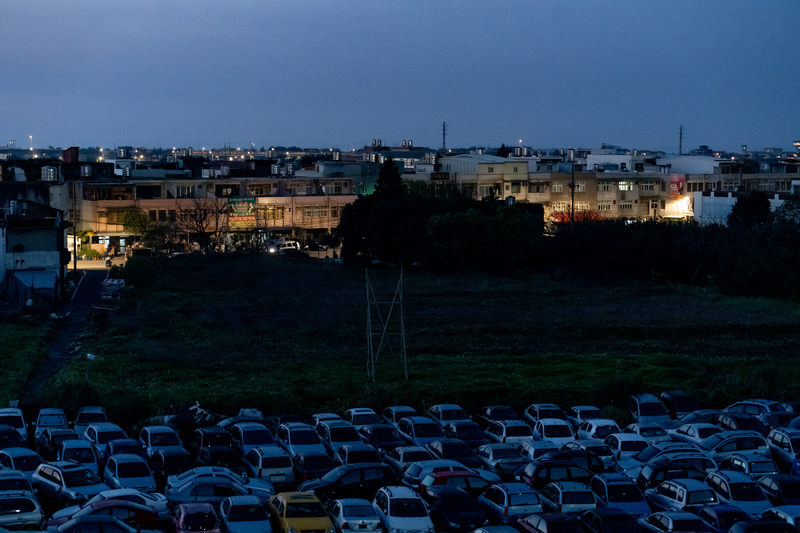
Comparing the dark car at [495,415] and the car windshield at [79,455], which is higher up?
the car windshield at [79,455]

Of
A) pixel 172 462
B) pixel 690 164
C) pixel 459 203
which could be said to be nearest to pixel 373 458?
pixel 172 462

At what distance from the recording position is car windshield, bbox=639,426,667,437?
13.8 m

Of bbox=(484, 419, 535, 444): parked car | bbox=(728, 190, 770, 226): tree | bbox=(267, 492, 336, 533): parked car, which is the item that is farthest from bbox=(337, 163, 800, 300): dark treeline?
bbox=(267, 492, 336, 533): parked car

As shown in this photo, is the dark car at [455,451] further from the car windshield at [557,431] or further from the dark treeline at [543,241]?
the dark treeline at [543,241]

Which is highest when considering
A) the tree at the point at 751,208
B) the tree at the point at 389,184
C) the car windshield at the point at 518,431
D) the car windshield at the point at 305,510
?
the tree at the point at 389,184

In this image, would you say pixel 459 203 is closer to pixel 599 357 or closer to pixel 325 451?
pixel 599 357

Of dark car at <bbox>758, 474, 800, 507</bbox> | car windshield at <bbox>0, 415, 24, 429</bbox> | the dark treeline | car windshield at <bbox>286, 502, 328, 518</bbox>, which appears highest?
the dark treeline

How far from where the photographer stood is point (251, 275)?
110ft

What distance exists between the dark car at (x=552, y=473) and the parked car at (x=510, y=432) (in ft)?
6.00

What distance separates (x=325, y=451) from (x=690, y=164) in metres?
54.9

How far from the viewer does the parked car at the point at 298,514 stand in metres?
9.67

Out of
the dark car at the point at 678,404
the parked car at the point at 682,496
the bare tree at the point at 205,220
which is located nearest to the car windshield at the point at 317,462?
the parked car at the point at 682,496

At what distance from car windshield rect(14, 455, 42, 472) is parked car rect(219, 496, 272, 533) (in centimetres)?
284

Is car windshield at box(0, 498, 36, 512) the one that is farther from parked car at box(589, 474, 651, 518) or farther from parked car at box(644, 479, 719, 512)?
Result: parked car at box(644, 479, 719, 512)
